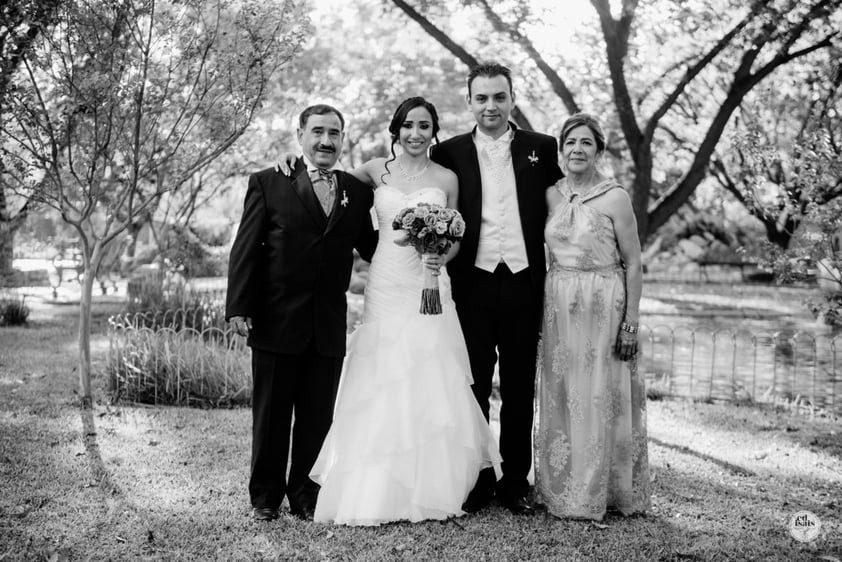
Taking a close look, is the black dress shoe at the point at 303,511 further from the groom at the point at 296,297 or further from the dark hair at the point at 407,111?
the dark hair at the point at 407,111

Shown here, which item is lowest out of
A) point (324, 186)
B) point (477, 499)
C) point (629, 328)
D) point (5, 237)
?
point (477, 499)

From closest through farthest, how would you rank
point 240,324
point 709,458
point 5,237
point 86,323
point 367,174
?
point 240,324
point 367,174
point 709,458
point 86,323
point 5,237

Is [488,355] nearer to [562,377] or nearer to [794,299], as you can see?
[562,377]

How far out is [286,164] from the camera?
4.49 m

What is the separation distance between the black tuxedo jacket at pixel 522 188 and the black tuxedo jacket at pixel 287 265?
2.77 feet

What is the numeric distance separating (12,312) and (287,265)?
10378 millimetres

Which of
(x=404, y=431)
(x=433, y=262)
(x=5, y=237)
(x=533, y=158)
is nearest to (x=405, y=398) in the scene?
(x=404, y=431)

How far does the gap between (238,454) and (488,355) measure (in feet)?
8.08

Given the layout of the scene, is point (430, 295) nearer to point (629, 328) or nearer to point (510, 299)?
point (510, 299)

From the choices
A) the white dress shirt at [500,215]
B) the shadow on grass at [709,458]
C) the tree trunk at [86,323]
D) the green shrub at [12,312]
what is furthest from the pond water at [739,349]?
the green shrub at [12,312]

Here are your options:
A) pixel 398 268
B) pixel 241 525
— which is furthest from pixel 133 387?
pixel 398 268

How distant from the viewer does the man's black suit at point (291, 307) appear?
437cm

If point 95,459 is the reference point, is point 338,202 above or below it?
above

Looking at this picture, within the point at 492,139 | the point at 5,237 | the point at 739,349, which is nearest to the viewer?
the point at 492,139
